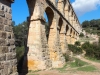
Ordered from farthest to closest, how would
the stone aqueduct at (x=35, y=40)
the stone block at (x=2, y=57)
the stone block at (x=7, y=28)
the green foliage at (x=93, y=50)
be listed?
1. the green foliage at (x=93, y=50)
2. the stone block at (x=7, y=28)
3. the stone aqueduct at (x=35, y=40)
4. the stone block at (x=2, y=57)

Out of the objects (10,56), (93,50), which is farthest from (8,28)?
(93,50)

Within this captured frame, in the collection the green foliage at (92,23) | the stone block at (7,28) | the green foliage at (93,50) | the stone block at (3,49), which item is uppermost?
the green foliage at (92,23)

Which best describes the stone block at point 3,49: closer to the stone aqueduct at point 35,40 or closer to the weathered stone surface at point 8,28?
the stone aqueduct at point 35,40

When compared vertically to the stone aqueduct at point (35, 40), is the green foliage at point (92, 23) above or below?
above

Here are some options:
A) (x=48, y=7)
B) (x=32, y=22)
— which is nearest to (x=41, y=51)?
(x=32, y=22)

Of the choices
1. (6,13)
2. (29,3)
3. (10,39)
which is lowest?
(10,39)

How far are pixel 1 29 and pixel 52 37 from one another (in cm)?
796

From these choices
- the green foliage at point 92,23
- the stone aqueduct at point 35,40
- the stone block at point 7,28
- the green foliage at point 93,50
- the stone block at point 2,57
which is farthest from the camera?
the green foliage at point 92,23

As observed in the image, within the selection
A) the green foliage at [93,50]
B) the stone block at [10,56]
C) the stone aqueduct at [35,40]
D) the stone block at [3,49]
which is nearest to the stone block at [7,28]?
the stone aqueduct at [35,40]

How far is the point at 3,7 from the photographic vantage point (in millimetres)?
5281

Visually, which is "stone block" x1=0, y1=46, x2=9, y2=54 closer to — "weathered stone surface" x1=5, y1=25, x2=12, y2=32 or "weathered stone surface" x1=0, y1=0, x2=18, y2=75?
"weathered stone surface" x1=0, y1=0, x2=18, y2=75

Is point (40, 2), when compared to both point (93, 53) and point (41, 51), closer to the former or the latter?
point (41, 51)

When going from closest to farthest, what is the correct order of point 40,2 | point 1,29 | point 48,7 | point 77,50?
point 1,29 < point 40,2 < point 48,7 < point 77,50

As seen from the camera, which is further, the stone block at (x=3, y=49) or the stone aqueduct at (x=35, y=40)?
the stone aqueduct at (x=35, y=40)
